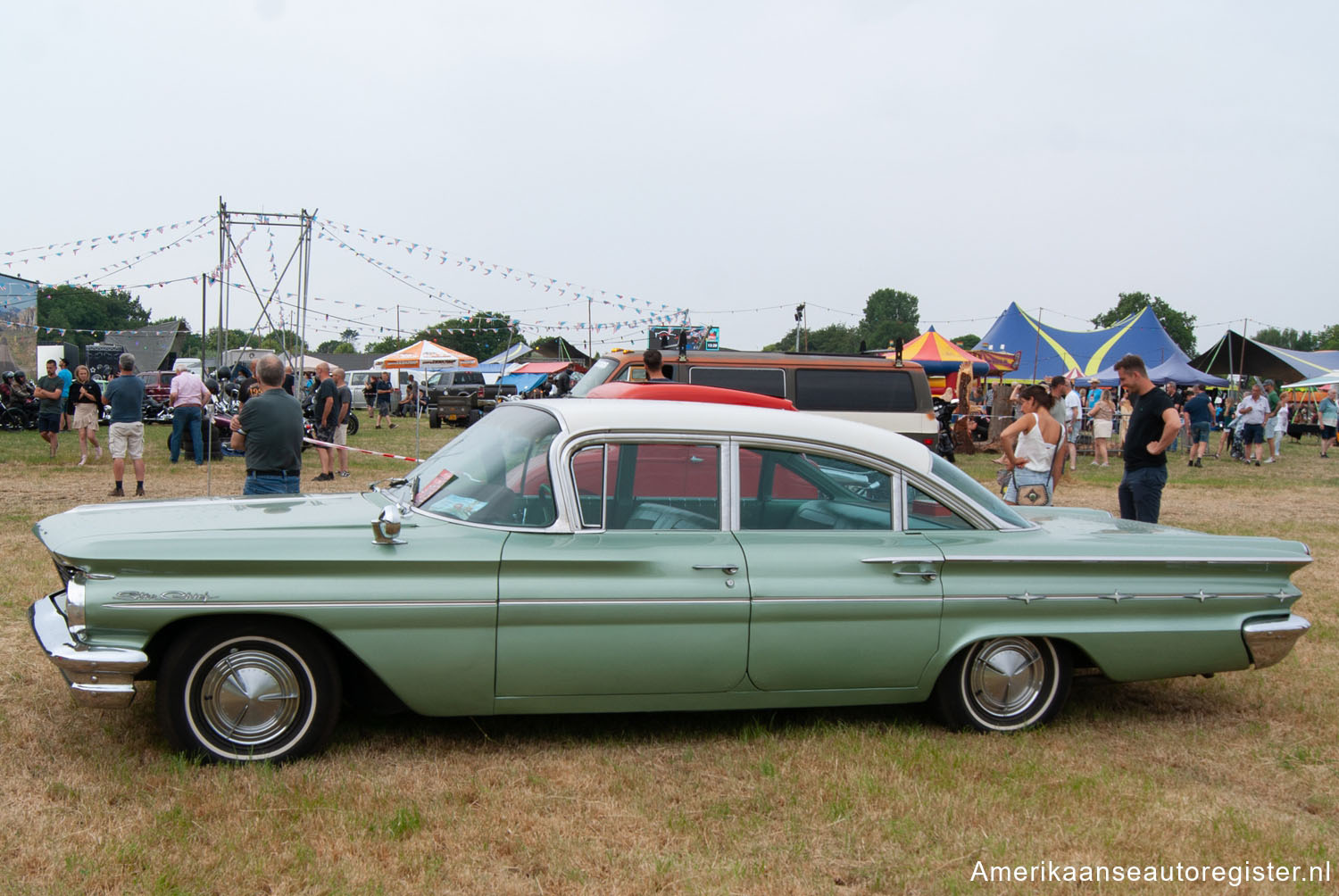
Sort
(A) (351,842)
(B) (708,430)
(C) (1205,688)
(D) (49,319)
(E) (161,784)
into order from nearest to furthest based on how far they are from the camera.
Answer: (A) (351,842) < (E) (161,784) < (B) (708,430) < (C) (1205,688) < (D) (49,319)

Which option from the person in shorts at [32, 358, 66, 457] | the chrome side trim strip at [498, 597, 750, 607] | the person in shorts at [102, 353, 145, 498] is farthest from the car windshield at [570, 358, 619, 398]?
the chrome side trim strip at [498, 597, 750, 607]

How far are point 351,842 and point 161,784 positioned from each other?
857mm

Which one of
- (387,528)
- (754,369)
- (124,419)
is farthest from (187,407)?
(387,528)

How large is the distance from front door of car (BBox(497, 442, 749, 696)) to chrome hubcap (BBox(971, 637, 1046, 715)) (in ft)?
3.67

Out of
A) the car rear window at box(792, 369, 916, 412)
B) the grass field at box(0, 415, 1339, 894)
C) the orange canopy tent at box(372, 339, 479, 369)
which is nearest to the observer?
the grass field at box(0, 415, 1339, 894)

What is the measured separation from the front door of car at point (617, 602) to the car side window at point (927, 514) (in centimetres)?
84

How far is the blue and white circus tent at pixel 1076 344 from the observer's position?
30.0 meters

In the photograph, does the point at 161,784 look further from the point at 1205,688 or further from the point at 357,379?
the point at 357,379

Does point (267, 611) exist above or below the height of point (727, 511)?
below

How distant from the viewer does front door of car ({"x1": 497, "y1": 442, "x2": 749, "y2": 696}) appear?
395 centimetres

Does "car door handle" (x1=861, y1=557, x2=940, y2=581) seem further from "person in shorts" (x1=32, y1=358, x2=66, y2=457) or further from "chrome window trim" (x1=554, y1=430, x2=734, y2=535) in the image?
"person in shorts" (x1=32, y1=358, x2=66, y2=457)

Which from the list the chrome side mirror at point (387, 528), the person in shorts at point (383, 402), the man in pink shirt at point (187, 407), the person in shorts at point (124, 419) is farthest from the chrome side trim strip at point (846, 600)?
the person in shorts at point (383, 402)

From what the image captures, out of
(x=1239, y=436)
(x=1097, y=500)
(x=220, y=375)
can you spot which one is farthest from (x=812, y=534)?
(x=1239, y=436)

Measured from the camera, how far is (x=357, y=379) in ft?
168
